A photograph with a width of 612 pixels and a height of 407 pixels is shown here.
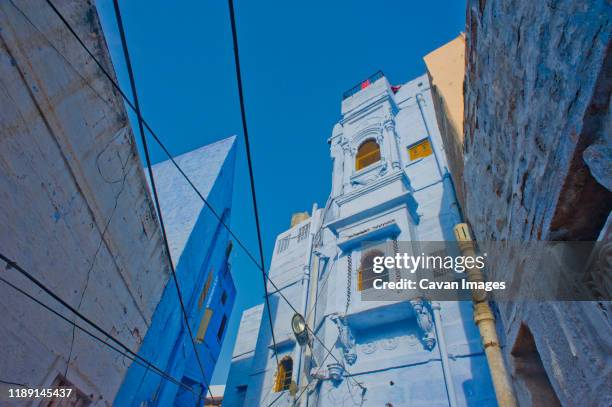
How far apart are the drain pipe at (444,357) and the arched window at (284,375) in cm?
617

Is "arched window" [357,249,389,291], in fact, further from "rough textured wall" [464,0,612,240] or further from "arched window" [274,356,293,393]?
"rough textured wall" [464,0,612,240]

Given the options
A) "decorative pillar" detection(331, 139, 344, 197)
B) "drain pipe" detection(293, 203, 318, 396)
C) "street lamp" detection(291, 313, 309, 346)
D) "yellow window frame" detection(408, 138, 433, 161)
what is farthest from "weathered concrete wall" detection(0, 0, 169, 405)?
"yellow window frame" detection(408, 138, 433, 161)

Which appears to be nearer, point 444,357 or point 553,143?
point 553,143

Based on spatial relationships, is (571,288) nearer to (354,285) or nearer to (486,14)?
(486,14)

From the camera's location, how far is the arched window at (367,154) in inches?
513

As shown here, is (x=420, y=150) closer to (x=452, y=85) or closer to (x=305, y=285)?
(x=452, y=85)

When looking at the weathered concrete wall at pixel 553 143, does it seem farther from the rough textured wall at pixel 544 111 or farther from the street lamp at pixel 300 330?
the street lamp at pixel 300 330

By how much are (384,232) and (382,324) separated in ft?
8.66

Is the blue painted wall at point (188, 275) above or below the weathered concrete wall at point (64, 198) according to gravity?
above

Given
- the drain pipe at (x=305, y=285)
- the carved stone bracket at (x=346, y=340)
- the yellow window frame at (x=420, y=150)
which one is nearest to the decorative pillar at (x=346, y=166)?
the yellow window frame at (x=420, y=150)

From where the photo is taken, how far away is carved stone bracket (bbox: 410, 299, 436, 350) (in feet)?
24.1

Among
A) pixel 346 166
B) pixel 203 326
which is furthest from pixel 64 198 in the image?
pixel 346 166

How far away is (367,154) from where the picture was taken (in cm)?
1339

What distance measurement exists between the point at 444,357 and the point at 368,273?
115 inches
